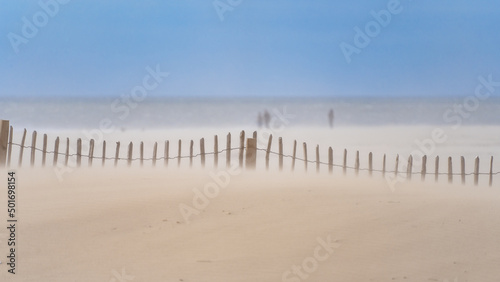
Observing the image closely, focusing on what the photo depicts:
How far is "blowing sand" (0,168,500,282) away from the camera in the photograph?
26.5 feet

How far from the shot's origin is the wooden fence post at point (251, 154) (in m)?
14.0

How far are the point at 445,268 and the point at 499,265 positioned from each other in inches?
31.7

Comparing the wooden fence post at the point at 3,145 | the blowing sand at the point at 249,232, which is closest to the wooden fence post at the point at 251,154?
the blowing sand at the point at 249,232

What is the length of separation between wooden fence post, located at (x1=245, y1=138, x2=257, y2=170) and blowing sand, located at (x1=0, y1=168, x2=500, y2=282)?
93cm

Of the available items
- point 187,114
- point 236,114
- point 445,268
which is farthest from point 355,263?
point 236,114

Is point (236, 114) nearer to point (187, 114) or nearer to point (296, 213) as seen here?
point (187, 114)

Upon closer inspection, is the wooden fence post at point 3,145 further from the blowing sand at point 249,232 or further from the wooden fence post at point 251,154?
the wooden fence post at point 251,154

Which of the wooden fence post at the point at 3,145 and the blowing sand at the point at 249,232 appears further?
the wooden fence post at the point at 3,145

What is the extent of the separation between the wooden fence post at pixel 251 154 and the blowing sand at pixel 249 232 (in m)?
0.93

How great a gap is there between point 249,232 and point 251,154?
4.73 meters

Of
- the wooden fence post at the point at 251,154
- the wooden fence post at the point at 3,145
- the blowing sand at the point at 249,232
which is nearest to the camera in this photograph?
the blowing sand at the point at 249,232

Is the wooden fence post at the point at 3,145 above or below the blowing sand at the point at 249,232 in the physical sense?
above

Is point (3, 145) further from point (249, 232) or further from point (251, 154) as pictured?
point (249, 232)

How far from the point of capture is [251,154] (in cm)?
1403
